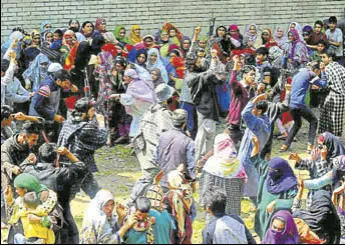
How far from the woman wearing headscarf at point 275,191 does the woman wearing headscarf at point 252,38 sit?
5734 mm

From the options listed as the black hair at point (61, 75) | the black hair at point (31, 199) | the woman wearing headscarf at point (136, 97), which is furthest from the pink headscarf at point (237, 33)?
the black hair at point (31, 199)

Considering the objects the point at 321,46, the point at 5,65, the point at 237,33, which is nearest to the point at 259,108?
the point at 5,65

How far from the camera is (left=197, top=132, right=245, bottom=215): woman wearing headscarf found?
12.4 meters

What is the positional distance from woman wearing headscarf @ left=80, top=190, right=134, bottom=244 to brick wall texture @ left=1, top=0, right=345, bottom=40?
8.04 m

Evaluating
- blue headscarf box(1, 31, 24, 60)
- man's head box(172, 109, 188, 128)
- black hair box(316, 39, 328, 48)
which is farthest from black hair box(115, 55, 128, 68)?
black hair box(316, 39, 328, 48)

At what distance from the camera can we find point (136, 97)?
14.8 meters

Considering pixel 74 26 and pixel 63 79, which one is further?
pixel 74 26

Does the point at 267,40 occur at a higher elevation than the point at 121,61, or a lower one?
higher

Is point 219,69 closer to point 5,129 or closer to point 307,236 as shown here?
point 5,129

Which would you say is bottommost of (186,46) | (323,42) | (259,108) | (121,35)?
(259,108)

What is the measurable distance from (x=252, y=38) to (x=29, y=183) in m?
7.77

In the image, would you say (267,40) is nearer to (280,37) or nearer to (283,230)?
(280,37)

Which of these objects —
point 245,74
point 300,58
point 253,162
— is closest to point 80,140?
point 253,162

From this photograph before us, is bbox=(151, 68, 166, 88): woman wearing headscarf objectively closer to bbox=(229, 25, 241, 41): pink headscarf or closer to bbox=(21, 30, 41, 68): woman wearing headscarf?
bbox=(21, 30, 41, 68): woman wearing headscarf
